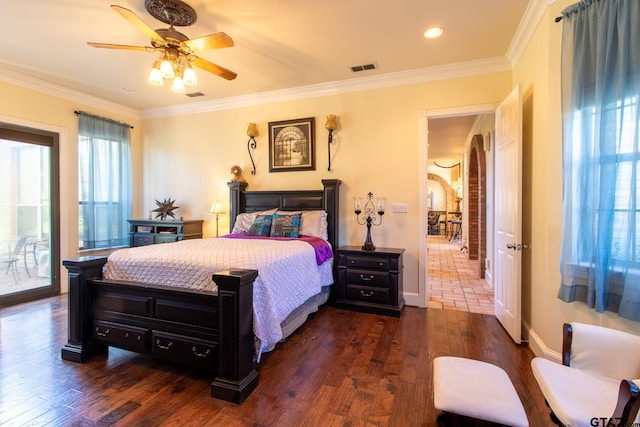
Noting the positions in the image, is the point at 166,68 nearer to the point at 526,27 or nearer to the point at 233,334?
the point at 233,334

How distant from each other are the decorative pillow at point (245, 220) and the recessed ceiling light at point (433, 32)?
269 cm

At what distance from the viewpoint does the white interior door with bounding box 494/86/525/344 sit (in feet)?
8.92

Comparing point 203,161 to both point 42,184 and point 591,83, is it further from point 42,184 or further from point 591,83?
point 591,83

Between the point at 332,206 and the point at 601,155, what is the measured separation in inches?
105

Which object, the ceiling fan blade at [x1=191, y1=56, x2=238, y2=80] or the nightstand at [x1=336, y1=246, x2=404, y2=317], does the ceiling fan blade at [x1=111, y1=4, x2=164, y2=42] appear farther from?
the nightstand at [x1=336, y1=246, x2=404, y2=317]

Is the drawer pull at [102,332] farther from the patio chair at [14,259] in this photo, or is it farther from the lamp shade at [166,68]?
the patio chair at [14,259]

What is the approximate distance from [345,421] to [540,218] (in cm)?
219

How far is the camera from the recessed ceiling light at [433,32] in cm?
286

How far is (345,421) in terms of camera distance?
68.8 inches

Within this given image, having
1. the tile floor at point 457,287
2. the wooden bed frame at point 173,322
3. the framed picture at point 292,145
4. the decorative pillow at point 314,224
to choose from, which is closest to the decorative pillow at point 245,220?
the decorative pillow at point 314,224

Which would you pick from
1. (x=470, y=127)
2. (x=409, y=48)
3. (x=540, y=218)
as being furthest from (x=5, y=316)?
(x=470, y=127)

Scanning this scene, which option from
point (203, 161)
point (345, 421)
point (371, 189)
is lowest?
point (345, 421)

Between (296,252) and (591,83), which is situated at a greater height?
(591,83)

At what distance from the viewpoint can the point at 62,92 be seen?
4.30 m
